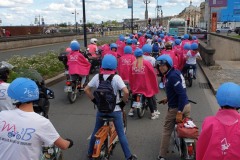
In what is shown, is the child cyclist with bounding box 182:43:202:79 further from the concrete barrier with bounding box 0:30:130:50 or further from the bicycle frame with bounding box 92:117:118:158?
the concrete barrier with bounding box 0:30:130:50

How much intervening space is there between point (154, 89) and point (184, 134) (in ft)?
11.4

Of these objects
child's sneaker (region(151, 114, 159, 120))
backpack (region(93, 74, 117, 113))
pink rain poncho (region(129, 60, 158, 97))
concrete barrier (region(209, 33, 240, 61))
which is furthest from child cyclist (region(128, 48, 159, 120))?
concrete barrier (region(209, 33, 240, 61))

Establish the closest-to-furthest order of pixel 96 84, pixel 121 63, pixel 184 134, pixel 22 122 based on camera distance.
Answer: pixel 22 122 → pixel 184 134 → pixel 96 84 → pixel 121 63

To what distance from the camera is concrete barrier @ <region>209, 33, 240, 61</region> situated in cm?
2216

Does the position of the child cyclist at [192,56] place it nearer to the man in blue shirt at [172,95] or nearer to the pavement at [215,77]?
the pavement at [215,77]

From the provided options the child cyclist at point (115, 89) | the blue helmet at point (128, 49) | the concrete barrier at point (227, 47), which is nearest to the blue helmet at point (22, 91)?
the child cyclist at point (115, 89)

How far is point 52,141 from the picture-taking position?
122 inches

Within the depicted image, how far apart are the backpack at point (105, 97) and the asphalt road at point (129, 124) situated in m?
1.21

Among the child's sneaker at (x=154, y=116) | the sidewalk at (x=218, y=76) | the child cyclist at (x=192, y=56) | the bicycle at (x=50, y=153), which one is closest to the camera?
the bicycle at (x=50, y=153)

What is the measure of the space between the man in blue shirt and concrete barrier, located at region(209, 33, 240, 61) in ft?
58.4

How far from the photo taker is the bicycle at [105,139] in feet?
15.7

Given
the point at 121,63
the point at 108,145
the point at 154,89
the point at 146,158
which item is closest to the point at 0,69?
the point at 108,145

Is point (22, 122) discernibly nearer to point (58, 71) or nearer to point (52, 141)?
point (52, 141)

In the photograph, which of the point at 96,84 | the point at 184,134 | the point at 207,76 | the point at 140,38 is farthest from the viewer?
the point at 140,38
